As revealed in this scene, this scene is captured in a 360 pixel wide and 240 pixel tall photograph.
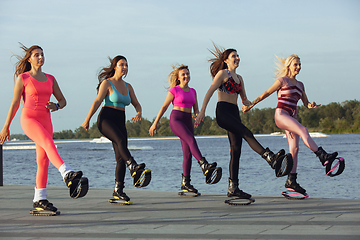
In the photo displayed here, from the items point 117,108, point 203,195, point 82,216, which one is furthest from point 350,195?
point 82,216

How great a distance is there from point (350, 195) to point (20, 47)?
11.2 m

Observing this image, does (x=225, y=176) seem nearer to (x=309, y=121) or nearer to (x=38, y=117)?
(x=38, y=117)

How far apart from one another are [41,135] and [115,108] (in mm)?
1481

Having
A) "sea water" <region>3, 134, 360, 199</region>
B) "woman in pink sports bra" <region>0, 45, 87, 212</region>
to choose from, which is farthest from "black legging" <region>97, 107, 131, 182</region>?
"sea water" <region>3, 134, 360, 199</region>

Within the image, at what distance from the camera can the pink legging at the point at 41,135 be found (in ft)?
18.7

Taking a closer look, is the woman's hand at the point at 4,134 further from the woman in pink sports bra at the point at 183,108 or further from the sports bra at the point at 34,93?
the woman in pink sports bra at the point at 183,108

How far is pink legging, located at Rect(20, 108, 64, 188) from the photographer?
570cm

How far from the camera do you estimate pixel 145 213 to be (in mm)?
5934

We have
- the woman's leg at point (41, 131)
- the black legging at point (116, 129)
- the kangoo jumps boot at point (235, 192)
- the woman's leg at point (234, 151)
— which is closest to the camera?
the woman's leg at point (41, 131)

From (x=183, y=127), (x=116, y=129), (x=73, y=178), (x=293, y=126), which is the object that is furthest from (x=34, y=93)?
(x=293, y=126)

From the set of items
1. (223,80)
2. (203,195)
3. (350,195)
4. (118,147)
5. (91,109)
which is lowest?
(350,195)

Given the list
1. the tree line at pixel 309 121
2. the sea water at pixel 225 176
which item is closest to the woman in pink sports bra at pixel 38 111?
the sea water at pixel 225 176

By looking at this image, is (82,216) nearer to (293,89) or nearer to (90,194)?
(90,194)

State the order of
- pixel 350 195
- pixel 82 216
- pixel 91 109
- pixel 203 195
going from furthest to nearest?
pixel 350 195
pixel 203 195
pixel 91 109
pixel 82 216
